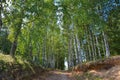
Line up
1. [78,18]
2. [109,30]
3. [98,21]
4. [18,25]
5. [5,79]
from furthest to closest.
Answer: [109,30]
[78,18]
[98,21]
[18,25]
[5,79]

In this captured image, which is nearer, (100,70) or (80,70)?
(100,70)

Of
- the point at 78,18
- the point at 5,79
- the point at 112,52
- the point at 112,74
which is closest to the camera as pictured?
the point at 5,79

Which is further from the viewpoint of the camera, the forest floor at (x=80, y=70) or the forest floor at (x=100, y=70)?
the forest floor at (x=100, y=70)

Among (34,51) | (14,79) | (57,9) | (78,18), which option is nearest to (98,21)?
(78,18)

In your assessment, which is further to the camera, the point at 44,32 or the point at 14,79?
the point at 44,32

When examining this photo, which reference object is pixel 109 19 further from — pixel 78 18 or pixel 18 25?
pixel 18 25

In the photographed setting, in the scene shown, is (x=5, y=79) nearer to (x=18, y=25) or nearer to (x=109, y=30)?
(x=18, y=25)

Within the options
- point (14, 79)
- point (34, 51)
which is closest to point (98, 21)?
point (14, 79)

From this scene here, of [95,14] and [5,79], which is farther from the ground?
[95,14]

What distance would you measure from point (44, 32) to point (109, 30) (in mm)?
10081

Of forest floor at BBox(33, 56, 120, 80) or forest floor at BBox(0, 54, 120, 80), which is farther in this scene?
forest floor at BBox(33, 56, 120, 80)

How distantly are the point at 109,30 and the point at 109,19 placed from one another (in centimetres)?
152

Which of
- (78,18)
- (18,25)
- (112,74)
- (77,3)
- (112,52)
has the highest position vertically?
(77,3)

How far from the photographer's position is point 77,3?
2741 cm
